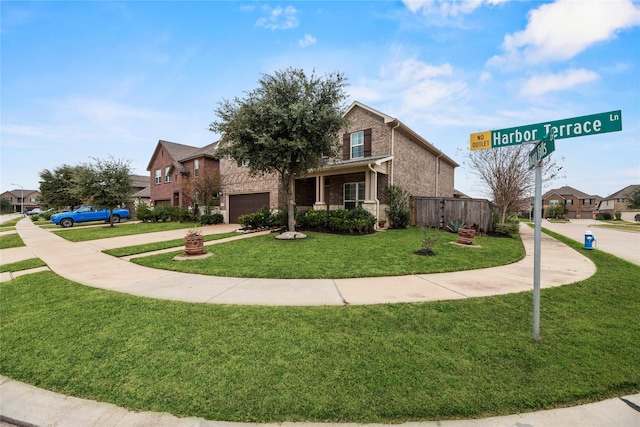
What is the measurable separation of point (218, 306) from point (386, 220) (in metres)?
11.8

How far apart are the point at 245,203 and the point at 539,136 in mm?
18123

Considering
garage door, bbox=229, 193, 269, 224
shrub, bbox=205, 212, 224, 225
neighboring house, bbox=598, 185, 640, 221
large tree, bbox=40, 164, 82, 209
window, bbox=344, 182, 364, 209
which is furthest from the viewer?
neighboring house, bbox=598, 185, 640, 221

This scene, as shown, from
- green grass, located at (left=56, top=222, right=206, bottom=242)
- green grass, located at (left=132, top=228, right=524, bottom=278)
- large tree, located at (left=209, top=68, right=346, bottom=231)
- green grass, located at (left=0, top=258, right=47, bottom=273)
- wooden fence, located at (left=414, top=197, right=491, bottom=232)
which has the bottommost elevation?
green grass, located at (left=0, top=258, right=47, bottom=273)

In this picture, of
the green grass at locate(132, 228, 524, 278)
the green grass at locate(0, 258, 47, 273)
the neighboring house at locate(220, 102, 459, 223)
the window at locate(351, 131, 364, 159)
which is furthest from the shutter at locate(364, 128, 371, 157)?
the green grass at locate(0, 258, 47, 273)

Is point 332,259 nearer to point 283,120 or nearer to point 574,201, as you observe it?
point 283,120

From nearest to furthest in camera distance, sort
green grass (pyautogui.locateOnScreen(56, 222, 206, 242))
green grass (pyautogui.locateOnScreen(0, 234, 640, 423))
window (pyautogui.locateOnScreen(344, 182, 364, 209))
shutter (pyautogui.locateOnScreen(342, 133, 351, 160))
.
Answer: green grass (pyautogui.locateOnScreen(0, 234, 640, 423)) → green grass (pyautogui.locateOnScreen(56, 222, 206, 242)) → window (pyautogui.locateOnScreen(344, 182, 364, 209)) → shutter (pyautogui.locateOnScreen(342, 133, 351, 160))

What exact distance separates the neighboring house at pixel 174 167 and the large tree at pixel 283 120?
39.2ft

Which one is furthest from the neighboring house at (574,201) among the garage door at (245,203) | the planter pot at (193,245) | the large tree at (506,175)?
the planter pot at (193,245)

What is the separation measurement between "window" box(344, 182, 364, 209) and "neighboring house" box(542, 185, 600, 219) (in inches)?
2509

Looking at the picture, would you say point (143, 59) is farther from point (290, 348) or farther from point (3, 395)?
point (290, 348)

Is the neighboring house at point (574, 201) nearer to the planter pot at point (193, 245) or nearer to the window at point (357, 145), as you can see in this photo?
the window at point (357, 145)

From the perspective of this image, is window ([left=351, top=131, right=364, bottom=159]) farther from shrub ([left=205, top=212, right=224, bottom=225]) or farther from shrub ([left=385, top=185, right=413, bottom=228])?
shrub ([left=205, top=212, right=224, bottom=225])

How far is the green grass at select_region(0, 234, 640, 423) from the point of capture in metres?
2.08

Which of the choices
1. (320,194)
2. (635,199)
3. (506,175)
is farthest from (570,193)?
(320,194)
